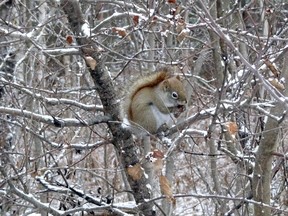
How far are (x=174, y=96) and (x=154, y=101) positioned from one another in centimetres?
14

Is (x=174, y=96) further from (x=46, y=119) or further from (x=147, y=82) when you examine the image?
(x=46, y=119)

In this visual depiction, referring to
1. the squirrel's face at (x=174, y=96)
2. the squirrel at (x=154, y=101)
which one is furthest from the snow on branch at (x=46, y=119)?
the squirrel's face at (x=174, y=96)

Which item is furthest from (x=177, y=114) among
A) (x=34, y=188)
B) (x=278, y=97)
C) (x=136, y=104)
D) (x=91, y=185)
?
(x=91, y=185)

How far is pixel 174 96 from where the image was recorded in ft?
14.0

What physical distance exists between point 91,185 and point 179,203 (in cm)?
170

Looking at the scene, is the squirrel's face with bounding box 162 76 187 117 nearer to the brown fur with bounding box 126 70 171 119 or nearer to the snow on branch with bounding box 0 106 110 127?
the brown fur with bounding box 126 70 171 119

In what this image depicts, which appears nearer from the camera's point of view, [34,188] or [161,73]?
[161,73]

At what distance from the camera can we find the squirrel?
4254 millimetres

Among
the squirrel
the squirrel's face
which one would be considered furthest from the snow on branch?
the squirrel's face

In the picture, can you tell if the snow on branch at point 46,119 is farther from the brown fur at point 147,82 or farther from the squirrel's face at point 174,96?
the squirrel's face at point 174,96

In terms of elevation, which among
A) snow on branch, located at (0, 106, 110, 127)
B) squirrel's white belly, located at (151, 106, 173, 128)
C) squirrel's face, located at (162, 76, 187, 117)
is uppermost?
squirrel's face, located at (162, 76, 187, 117)

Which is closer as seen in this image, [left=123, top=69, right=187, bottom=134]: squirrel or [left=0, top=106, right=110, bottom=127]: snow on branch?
[left=0, top=106, right=110, bottom=127]: snow on branch

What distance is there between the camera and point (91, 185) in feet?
26.5

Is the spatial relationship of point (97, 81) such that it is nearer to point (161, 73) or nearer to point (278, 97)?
point (161, 73)
